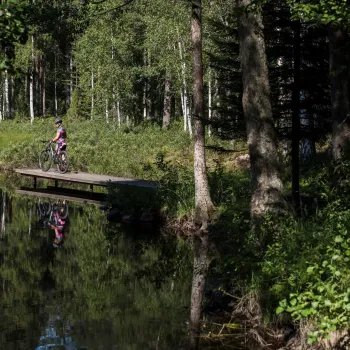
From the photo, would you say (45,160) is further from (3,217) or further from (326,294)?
(326,294)

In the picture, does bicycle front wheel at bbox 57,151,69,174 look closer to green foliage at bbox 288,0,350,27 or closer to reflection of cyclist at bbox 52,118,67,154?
reflection of cyclist at bbox 52,118,67,154

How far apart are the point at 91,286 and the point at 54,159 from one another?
13873 millimetres

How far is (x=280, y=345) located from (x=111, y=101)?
133ft

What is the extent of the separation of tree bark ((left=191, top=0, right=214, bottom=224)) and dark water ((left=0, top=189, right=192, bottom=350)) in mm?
944

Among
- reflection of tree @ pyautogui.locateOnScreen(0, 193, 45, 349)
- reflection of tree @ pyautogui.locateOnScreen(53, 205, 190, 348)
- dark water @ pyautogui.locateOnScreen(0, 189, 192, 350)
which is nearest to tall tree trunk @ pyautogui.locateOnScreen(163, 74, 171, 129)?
dark water @ pyautogui.locateOnScreen(0, 189, 192, 350)

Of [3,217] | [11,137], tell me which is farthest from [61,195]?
[11,137]

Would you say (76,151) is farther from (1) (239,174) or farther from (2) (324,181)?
(2) (324,181)

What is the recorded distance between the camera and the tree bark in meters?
15.1

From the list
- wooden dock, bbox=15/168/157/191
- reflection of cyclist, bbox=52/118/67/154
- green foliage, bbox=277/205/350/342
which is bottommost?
green foliage, bbox=277/205/350/342

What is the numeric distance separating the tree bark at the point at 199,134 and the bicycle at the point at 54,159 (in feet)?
32.2

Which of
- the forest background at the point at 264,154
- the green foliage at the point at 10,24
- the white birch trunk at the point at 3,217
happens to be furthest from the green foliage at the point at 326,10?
the white birch trunk at the point at 3,217

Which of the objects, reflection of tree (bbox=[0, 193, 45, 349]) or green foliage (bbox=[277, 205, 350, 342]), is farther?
reflection of tree (bbox=[0, 193, 45, 349])

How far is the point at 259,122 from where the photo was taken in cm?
1116

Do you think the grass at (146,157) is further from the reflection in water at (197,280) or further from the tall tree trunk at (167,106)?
the reflection in water at (197,280)
